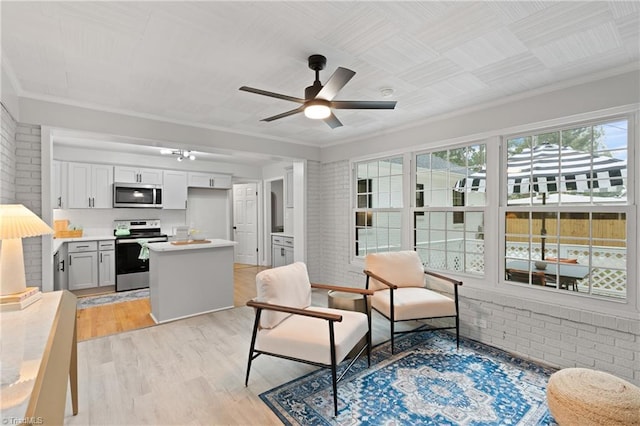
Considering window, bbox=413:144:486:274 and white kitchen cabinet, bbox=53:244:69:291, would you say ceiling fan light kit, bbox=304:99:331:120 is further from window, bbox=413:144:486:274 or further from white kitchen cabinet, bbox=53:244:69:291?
white kitchen cabinet, bbox=53:244:69:291

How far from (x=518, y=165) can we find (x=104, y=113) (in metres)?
4.35

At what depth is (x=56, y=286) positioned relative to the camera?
4.66 m

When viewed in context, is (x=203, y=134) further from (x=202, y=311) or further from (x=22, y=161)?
(x=202, y=311)

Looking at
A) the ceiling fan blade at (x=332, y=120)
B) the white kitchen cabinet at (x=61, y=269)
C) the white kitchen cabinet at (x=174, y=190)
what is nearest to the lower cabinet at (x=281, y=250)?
the white kitchen cabinet at (x=174, y=190)

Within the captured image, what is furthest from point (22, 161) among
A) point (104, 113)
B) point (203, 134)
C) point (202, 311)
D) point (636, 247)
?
point (636, 247)

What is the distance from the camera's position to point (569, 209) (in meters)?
2.73

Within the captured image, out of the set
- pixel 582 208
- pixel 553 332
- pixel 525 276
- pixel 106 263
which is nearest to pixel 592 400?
pixel 553 332

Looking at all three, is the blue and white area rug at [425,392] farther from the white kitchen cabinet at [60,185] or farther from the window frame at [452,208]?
the white kitchen cabinet at [60,185]

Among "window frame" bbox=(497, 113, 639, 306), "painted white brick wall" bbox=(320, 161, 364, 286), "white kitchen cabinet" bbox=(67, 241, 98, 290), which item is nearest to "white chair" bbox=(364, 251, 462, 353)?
"window frame" bbox=(497, 113, 639, 306)

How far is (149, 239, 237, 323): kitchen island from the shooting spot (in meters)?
3.68

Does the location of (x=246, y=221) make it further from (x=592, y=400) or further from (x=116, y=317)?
(x=592, y=400)

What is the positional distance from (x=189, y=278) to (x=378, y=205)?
273 cm

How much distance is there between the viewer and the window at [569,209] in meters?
2.52

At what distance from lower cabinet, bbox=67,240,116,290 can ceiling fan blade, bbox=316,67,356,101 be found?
15.8 ft
